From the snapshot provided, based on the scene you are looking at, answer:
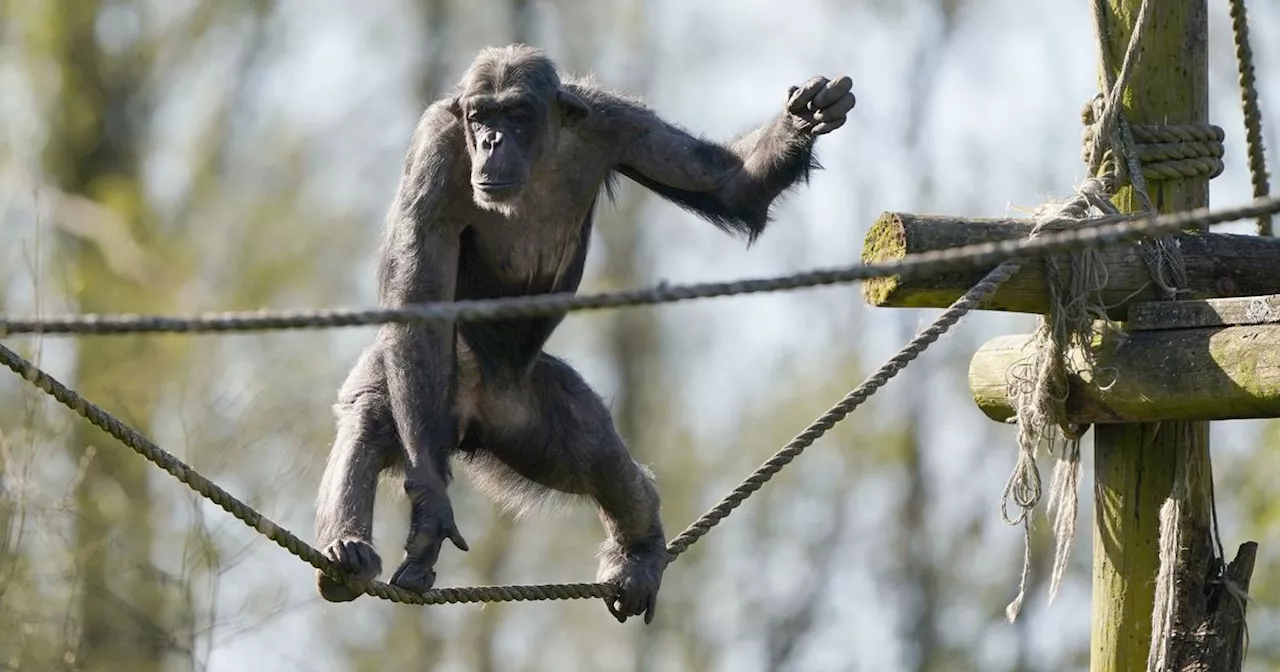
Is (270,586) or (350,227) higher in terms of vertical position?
(350,227)

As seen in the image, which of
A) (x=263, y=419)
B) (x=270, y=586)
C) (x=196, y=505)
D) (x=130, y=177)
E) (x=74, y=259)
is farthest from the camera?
(x=130, y=177)

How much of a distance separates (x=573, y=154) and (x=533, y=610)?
25577 mm

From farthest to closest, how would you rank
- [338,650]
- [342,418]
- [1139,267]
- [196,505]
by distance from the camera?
[338,650] → [196,505] → [342,418] → [1139,267]

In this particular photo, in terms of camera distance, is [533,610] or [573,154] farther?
[533,610]

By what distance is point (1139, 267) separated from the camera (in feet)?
20.4

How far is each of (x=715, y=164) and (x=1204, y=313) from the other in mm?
2102

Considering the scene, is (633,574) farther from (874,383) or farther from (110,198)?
(110,198)

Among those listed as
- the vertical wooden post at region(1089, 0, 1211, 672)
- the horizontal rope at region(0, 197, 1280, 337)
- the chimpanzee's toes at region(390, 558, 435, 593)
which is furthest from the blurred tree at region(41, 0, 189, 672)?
the horizontal rope at region(0, 197, 1280, 337)

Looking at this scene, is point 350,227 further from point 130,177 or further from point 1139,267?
point 1139,267

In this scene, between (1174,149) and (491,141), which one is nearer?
(1174,149)

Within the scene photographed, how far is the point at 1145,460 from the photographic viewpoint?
21.0 feet

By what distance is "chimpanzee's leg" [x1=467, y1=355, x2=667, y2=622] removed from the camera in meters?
7.15

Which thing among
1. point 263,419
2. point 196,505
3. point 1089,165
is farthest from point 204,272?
point 1089,165

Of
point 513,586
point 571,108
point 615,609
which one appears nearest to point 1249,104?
point 571,108
